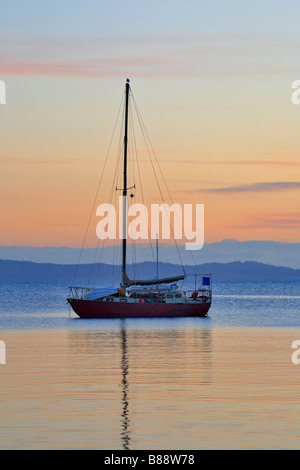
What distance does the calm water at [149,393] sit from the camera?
26469mm

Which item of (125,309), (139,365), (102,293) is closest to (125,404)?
(139,365)

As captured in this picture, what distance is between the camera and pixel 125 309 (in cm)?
8969

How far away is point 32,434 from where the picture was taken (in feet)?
87.8

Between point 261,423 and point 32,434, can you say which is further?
point 261,423

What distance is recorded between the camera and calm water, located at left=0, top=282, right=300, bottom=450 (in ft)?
86.8

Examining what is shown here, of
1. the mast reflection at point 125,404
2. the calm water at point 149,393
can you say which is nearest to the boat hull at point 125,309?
the calm water at point 149,393

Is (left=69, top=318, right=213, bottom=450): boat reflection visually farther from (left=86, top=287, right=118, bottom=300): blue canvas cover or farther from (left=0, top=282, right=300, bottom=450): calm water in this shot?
(left=86, top=287, right=118, bottom=300): blue canvas cover

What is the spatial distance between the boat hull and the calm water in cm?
2401

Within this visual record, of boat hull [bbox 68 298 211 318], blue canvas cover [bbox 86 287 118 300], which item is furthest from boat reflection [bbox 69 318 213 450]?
blue canvas cover [bbox 86 287 118 300]

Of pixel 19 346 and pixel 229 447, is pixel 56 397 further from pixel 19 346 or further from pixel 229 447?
pixel 19 346

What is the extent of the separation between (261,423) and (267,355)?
22903 mm

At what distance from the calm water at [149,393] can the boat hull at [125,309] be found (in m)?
24.0

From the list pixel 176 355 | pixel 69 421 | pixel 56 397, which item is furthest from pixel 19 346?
pixel 69 421

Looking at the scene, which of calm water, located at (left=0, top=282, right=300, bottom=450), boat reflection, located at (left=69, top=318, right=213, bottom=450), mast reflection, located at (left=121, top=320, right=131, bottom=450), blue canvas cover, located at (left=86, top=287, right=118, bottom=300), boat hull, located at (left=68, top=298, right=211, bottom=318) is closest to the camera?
mast reflection, located at (left=121, top=320, right=131, bottom=450)
